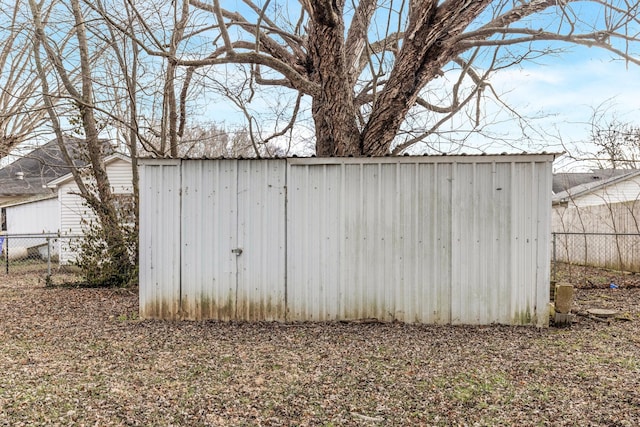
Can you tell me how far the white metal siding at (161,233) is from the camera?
553 centimetres

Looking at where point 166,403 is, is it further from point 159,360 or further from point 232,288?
point 232,288

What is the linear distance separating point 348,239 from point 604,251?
8714 millimetres

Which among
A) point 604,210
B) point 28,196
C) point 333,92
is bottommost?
point 604,210

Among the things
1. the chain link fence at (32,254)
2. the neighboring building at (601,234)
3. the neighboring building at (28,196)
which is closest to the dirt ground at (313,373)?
the neighboring building at (601,234)

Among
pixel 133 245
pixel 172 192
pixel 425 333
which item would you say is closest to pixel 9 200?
pixel 133 245

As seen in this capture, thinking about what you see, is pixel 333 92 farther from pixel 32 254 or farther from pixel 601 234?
pixel 32 254

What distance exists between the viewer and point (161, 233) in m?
5.54

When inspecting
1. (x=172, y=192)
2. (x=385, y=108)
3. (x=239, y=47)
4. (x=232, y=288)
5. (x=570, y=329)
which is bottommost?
(x=570, y=329)

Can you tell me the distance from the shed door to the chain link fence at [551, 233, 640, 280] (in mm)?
6284

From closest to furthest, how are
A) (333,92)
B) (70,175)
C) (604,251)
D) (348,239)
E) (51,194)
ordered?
(348,239) → (333,92) → (604,251) → (70,175) → (51,194)

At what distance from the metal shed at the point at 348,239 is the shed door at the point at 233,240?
12mm

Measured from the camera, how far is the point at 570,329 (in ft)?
17.2

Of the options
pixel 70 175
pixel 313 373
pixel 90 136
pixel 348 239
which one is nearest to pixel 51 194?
pixel 70 175

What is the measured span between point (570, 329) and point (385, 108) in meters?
3.79
